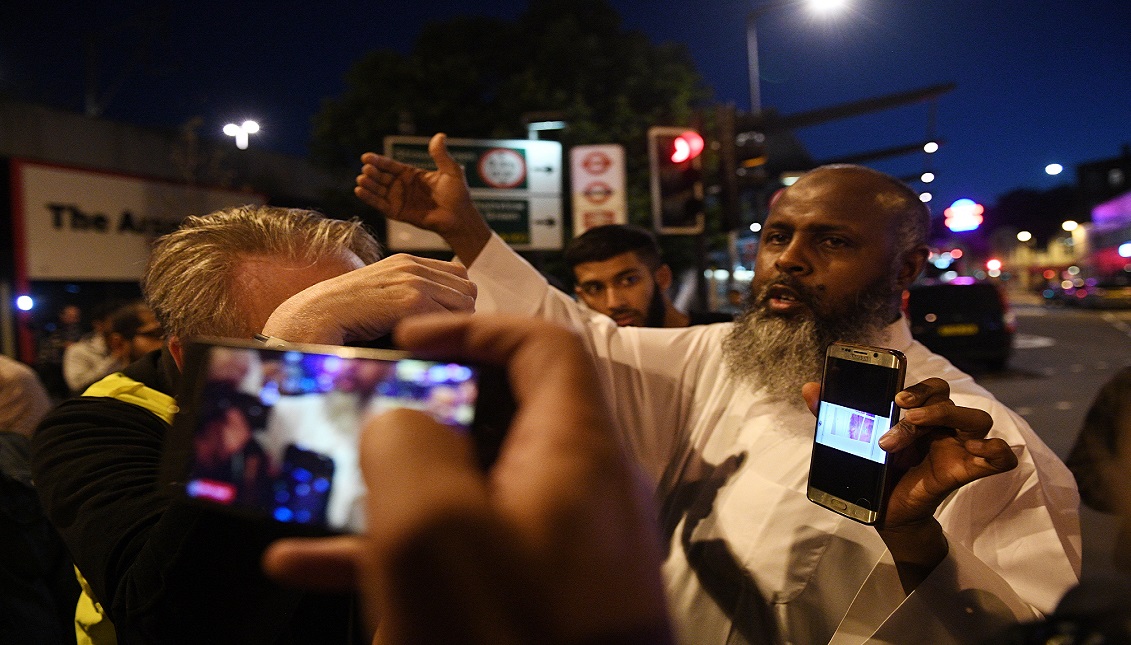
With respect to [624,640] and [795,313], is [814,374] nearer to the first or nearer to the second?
[795,313]

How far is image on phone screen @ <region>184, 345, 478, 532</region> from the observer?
0.70 metres

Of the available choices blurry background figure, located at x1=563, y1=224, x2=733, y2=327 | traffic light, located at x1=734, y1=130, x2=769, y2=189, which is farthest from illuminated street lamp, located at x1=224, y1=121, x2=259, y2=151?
traffic light, located at x1=734, y1=130, x2=769, y2=189

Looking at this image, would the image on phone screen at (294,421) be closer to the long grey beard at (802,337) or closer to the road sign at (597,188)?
the long grey beard at (802,337)

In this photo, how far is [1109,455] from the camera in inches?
59.6

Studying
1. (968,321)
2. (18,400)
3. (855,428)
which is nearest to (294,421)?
(855,428)

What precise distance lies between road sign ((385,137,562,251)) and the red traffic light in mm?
1854

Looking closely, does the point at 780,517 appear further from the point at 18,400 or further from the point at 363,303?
the point at 18,400

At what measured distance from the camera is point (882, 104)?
9086mm

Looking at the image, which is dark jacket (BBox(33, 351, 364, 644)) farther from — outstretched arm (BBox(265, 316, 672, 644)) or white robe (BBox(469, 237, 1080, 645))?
white robe (BBox(469, 237, 1080, 645))

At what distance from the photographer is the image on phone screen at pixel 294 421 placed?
70cm

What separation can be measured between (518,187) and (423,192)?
6.83 metres

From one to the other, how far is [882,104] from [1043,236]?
7843 cm

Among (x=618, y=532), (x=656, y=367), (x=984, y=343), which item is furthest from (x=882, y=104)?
(x=618, y=532)

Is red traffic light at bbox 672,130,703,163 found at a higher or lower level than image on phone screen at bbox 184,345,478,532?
higher
